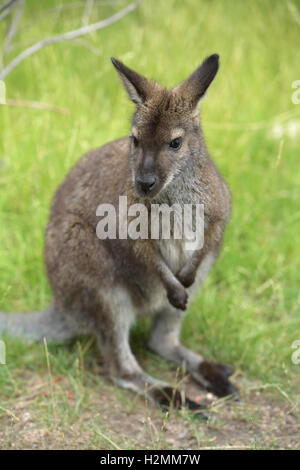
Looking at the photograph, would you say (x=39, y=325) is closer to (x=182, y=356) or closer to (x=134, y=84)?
(x=182, y=356)

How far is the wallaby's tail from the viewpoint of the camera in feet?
13.3

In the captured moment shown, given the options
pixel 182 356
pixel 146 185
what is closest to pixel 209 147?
pixel 182 356

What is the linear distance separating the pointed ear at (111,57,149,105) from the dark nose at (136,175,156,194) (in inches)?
16.3

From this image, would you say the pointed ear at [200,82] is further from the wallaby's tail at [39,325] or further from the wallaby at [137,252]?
the wallaby's tail at [39,325]

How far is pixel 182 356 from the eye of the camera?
4090mm

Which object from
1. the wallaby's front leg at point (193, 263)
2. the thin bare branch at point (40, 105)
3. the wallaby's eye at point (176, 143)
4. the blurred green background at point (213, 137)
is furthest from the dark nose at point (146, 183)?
the thin bare branch at point (40, 105)

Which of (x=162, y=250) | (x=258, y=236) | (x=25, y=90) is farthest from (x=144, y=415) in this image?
(x=25, y=90)

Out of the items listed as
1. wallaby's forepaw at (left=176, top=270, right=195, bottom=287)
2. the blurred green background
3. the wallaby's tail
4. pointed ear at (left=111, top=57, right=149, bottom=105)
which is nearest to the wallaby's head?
pointed ear at (left=111, top=57, right=149, bottom=105)

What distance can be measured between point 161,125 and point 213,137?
8.72 feet

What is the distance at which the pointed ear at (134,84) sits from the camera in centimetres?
321

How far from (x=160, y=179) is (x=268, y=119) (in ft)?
10.7

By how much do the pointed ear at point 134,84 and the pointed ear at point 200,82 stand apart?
182 mm
